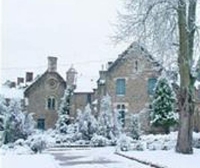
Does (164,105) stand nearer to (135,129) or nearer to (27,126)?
(135,129)

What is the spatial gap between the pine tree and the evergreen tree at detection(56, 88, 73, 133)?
9455 mm

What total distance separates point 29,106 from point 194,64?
3219 centimetres

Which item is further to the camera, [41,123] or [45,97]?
[45,97]

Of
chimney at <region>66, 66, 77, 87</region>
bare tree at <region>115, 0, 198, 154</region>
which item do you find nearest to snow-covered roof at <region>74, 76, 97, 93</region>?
chimney at <region>66, 66, 77, 87</region>

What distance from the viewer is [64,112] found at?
54125 mm

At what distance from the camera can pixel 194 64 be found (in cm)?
→ 2834

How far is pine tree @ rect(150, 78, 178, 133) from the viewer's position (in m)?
46.0

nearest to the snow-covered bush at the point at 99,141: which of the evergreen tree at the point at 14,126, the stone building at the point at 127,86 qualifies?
the evergreen tree at the point at 14,126

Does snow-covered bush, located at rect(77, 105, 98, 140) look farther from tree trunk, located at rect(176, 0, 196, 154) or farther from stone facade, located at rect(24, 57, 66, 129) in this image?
tree trunk, located at rect(176, 0, 196, 154)

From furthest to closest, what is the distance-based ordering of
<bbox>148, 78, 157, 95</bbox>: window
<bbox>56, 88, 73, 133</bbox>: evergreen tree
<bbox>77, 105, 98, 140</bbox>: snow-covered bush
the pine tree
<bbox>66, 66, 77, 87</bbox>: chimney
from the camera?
<bbox>66, 66, 77, 87</bbox>: chimney < <bbox>148, 78, 157, 95</bbox>: window < <bbox>56, 88, 73, 133</bbox>: evergreen tree < the pine tree < <bbox>77, 105, 98, 140</bbox>: snow-covered bush

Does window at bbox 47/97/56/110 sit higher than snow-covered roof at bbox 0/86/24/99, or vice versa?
snow-covered roof at bbox 0/86/24/99

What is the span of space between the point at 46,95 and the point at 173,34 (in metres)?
32.1

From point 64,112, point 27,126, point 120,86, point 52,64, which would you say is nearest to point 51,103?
point 64,112

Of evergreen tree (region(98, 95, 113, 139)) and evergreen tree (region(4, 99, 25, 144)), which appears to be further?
evergreen tree (region(98, 95, 113, 139))
